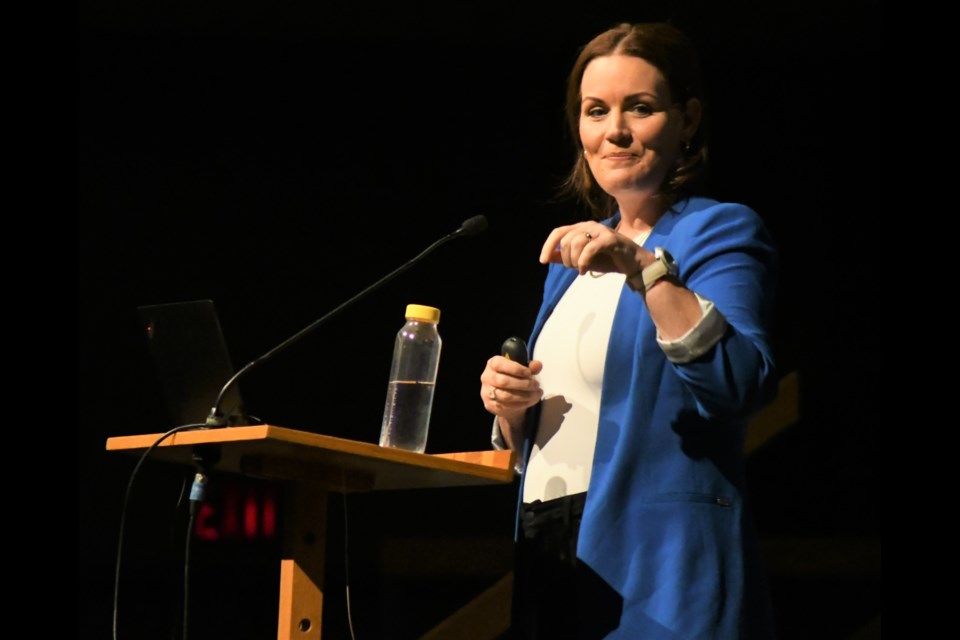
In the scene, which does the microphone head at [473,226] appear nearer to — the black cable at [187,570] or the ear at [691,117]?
the ear at [691,117]

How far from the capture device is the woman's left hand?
1.55 meters

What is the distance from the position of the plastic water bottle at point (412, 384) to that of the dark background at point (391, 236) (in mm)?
1829

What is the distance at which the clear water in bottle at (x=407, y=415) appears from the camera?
1816mm

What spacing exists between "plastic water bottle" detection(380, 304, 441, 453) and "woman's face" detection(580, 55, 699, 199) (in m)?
0.37

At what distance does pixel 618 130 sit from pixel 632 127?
0.08 ft

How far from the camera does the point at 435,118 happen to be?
3.84 metres

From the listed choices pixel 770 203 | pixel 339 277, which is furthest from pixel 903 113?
pixel 339 277

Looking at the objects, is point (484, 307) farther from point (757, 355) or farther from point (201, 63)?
point (757, 355)

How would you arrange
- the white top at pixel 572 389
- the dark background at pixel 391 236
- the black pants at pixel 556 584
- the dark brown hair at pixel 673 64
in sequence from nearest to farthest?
the black pants at pixel 556 584
the white top at pixel 572 389
the dark brown hair at pixel 673 64
the dark background at pixel 391 236

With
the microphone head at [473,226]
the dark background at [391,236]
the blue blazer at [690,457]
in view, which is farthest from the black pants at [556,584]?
the dark background at [391,236]

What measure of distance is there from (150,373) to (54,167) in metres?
1.04

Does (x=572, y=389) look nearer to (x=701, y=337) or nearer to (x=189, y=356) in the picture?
(x=701, y=337)

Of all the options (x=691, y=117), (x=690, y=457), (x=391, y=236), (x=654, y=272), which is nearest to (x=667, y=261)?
(x=654, y=272)

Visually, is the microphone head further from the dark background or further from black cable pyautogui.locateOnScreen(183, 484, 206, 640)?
the dark background
